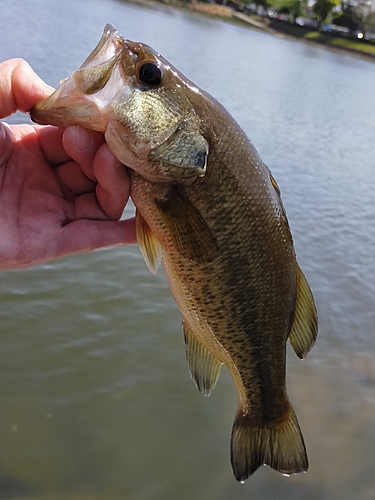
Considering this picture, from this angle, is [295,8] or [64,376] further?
[295,8]

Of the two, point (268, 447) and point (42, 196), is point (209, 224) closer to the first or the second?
point (42, 196)

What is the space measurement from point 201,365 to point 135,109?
4.47 feet

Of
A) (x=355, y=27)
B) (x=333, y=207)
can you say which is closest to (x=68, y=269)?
(x=333, y=207)

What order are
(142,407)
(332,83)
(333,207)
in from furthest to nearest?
(332,83), (333,207), (142,407)

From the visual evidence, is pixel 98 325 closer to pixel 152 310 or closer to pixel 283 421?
pixel 152 310

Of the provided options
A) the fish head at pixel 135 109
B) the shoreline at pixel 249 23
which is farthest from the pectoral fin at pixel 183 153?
the shoreline at pixel 249 23

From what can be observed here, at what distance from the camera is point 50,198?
Answer: 2.56 meters

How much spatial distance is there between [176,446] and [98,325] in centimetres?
158

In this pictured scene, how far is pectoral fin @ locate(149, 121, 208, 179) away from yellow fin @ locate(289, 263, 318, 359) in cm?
85

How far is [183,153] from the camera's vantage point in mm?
2062

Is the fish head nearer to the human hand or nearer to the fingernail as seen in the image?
the fingernail

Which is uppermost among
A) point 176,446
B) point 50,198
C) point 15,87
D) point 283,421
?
point 15,87

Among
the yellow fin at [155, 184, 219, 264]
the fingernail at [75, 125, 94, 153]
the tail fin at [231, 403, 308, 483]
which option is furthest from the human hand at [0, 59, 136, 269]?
the tail fin at [231, 403, 308, 483]

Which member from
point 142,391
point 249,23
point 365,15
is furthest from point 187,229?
point 365,15
